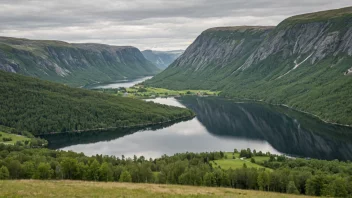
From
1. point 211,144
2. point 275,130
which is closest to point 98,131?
point 211,144

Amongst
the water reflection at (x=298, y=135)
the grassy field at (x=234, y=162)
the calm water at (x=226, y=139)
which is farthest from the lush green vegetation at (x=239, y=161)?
the water reflection at (x=298, y=135)

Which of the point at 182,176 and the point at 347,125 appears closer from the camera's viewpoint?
the point at 182,176

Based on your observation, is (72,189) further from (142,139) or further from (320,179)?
(142,139)

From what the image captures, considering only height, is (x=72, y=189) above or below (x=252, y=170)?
above

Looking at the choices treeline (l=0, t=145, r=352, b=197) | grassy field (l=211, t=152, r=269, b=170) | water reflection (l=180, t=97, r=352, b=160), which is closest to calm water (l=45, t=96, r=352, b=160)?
water reflection (l=180, t=97, r=352, b=160)

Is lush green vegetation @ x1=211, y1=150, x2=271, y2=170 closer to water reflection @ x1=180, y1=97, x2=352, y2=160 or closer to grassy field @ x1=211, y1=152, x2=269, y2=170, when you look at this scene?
grassy field @ x1=211, y1=152, x2=269, y2=170

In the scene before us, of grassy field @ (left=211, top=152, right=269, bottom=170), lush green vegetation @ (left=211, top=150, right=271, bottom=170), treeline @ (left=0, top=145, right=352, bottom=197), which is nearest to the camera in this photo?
treeline @ (left=0, top=145, right=352, bottom=197)

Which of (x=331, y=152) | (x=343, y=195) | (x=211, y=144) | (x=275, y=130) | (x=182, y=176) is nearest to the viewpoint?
(x=343, y=195)

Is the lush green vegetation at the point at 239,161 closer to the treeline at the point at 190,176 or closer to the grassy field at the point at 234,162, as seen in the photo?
the grassy field at the point at 234,162
